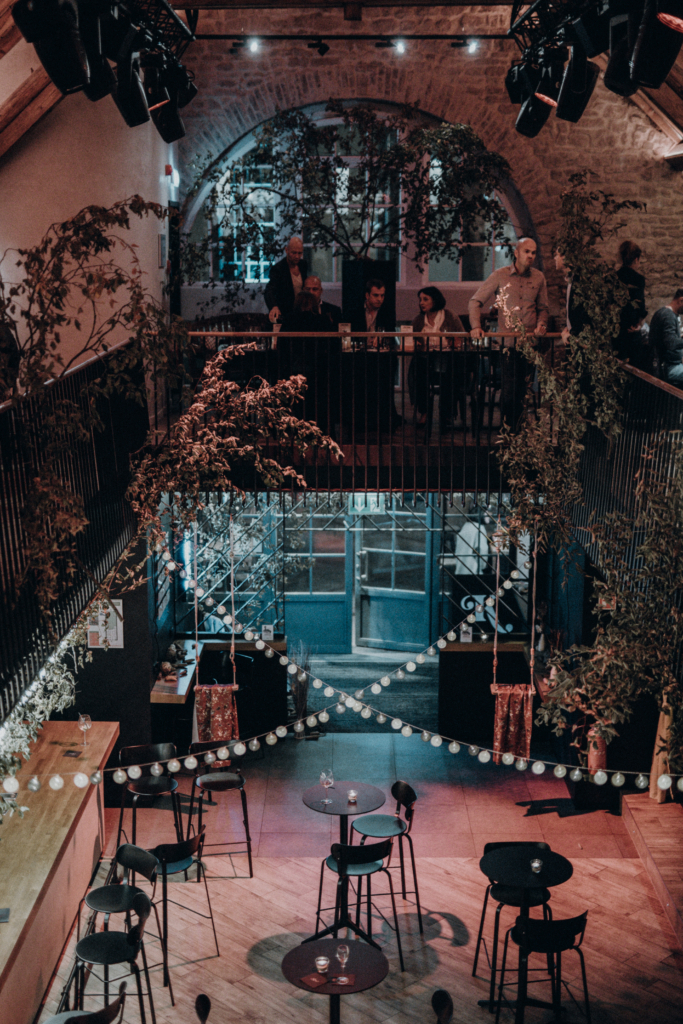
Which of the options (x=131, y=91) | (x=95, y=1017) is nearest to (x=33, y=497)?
(x=95, y=1017)

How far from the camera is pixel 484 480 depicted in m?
8.70

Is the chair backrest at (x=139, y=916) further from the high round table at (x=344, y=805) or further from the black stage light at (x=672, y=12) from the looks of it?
the black stage light at (x=672, y=12)

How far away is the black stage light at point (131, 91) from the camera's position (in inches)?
259

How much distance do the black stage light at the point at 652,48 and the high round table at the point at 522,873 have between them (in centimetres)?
475

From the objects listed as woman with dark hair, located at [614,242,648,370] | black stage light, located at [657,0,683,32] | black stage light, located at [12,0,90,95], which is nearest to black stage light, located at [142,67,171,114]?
black stage light, located at [12,0,90,95]

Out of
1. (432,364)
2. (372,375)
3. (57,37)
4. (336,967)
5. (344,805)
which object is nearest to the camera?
(57,37)

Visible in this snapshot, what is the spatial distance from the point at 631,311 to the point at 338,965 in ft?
16.2

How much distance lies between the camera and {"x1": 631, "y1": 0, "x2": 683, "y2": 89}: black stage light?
5328mm

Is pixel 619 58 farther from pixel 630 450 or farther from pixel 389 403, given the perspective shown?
pixel 389 403

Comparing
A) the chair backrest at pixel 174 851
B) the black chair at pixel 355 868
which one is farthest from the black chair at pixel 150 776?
the black chair at pixel 355 868

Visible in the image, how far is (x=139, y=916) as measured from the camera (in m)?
6.33

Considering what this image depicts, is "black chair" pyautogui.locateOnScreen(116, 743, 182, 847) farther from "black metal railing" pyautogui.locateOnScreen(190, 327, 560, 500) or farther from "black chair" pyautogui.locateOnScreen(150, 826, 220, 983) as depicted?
Result: "black metal railing" pyautogui.locateOnScreen(190, 327, 560, 500)

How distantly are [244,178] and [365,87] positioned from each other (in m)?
1.70

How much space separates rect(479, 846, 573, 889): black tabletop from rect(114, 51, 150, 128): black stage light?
542cm
